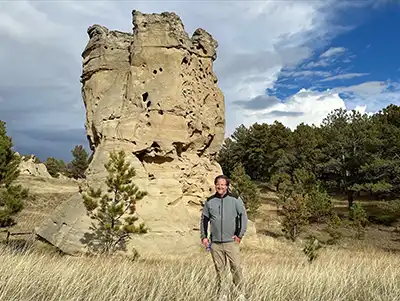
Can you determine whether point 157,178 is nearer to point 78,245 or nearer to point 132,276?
point 78,245

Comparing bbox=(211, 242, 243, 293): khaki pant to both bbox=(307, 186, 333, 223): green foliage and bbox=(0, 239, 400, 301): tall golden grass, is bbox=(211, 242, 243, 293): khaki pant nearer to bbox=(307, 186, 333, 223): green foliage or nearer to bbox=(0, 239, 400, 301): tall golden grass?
bbox=(0, 239, 400, 301): tall golden grass

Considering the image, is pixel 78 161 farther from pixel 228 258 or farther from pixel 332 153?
pixel 228 258

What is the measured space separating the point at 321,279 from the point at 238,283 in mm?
1307

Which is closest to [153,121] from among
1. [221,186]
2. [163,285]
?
[221,186]

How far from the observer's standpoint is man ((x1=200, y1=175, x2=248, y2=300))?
5977mm

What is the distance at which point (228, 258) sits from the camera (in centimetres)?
599

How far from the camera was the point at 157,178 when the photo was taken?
19.0 metres

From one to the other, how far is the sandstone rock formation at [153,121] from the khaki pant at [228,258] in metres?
11.0

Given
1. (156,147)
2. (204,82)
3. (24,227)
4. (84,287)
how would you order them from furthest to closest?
(24,227), (204,82), (156,147), (84,287)

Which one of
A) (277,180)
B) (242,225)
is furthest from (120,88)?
(277,180)

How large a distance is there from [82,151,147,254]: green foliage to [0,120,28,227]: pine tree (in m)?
5.12

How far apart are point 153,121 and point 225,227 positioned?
1325 cm

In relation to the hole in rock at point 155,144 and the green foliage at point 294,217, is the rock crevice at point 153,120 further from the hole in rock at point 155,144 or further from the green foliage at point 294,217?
the green foliage at point 294,217

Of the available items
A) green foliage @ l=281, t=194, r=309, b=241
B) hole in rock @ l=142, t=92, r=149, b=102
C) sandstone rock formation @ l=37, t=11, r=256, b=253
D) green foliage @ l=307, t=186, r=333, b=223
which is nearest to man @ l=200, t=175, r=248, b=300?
sandstone rock formation @ l=37, t=11, r=256, b=253
